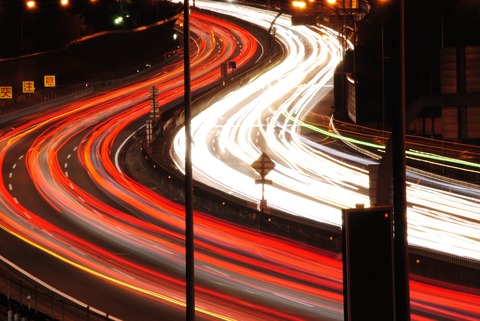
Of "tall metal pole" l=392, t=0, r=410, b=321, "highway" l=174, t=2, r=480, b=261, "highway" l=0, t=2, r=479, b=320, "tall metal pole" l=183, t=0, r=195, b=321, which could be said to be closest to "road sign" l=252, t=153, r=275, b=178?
"highway" l=0, t=2, r=479, b=320

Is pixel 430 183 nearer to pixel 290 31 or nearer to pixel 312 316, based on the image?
pixel 312 316

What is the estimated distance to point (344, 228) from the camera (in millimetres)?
11031

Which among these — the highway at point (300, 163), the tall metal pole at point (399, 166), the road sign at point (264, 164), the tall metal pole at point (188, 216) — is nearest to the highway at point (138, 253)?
the highway at point (300, 163)

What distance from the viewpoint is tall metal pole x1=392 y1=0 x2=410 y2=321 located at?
10.8 metres

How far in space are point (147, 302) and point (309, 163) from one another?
A: 91.3 ft

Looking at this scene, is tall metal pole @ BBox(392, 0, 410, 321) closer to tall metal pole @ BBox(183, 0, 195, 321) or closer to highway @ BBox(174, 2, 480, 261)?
tall metal pole @ BBox(183, 0, 195, 321)

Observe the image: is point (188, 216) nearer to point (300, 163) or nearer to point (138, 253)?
point (138, 253)

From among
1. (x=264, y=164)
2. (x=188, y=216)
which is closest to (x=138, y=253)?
(x=264, y=164)

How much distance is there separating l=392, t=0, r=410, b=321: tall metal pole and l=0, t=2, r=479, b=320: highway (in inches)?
537

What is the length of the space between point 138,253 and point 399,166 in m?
24.5

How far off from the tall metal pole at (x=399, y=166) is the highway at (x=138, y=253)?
13.6 metres

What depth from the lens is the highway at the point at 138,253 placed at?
26922 mm

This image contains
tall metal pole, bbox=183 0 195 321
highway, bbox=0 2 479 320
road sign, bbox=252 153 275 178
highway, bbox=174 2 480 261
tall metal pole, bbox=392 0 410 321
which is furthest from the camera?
highway, bbox=174 2 480 261

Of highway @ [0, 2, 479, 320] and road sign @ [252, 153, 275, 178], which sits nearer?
highway @ [0, 2, 479, 320]
